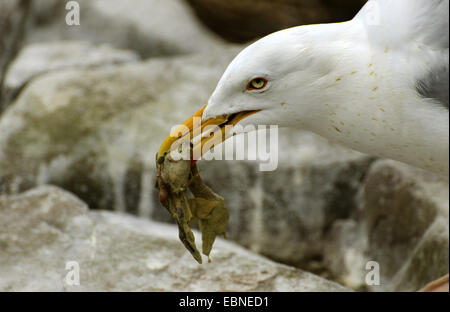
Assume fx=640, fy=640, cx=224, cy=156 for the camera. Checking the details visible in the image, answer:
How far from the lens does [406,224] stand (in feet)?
9.27

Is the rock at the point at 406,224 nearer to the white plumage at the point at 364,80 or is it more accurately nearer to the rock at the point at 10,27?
the white plumage at the point at 364,80

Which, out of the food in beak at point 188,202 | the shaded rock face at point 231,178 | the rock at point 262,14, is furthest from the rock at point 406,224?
the rock at point 262,14

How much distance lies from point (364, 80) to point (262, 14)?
3.30 m

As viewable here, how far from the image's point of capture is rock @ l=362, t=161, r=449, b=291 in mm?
2479

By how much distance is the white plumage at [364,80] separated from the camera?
167cm

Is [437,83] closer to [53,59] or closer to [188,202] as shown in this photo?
[188,202]

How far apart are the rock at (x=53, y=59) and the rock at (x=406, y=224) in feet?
6.47

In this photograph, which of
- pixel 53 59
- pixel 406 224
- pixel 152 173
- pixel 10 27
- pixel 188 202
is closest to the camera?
pixel 188 202

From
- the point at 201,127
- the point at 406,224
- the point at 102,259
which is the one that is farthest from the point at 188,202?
the point at 406,224

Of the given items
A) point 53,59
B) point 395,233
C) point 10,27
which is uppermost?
point 10,27

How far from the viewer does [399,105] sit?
5.60 feet

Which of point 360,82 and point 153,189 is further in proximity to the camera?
point 153,189

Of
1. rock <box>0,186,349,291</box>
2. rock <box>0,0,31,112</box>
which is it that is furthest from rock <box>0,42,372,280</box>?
rock <box>0,0,31,112</box>

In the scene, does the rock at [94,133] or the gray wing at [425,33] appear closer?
the gray wing at [425,33]
